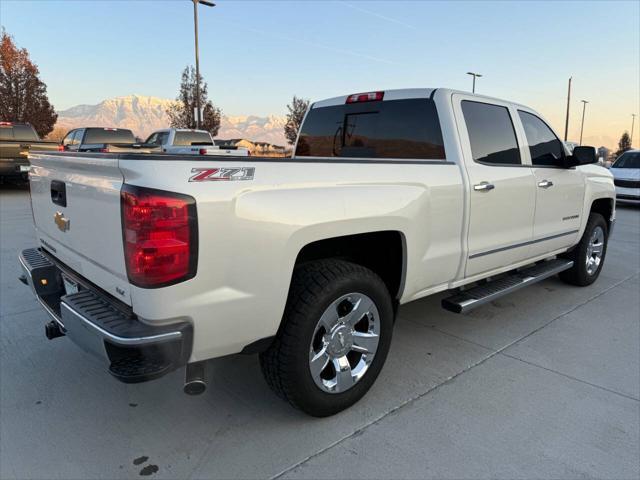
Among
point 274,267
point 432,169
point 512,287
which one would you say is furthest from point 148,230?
point 512,287

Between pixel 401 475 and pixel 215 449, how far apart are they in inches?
37.8

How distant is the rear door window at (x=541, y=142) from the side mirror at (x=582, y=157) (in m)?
0.09

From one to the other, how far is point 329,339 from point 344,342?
0.39 feet

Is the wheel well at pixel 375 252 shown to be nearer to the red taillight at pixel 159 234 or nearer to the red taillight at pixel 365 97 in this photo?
the red taillight at pixel 159 234

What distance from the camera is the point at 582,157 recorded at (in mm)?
4500

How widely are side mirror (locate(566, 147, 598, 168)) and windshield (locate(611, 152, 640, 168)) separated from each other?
12262 mm

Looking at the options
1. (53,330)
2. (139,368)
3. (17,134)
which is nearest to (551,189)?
(139,368)

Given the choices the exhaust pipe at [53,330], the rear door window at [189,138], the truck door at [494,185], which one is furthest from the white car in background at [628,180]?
the exhaust pipe at [53,330]

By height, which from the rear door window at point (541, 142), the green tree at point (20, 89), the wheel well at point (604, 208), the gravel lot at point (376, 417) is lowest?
the gravel lot at point (376, 417)

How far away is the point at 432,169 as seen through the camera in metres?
3.19

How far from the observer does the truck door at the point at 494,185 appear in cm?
356

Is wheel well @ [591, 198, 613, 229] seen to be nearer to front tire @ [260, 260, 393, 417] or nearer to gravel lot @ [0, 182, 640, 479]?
gravel lot @ [0, 182, 640, 479]

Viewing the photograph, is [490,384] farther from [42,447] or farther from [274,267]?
[42,447]

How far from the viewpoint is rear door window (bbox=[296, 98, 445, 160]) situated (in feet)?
12.0
